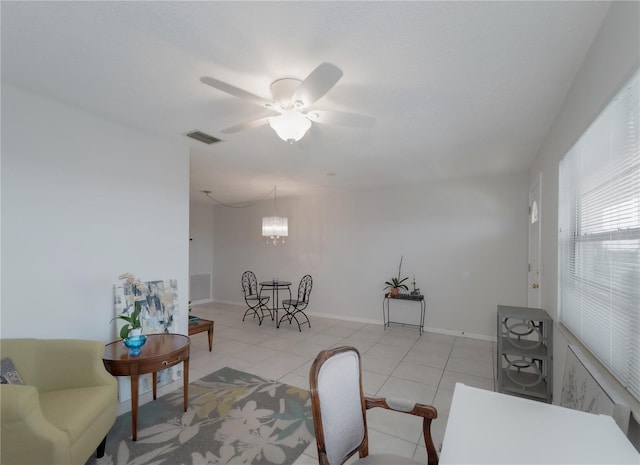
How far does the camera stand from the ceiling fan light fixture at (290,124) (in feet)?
6.31

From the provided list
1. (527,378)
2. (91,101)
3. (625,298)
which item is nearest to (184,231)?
(91,101)

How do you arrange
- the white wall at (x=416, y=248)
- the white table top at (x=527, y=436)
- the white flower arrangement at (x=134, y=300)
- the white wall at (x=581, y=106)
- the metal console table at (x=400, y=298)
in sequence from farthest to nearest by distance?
1. the metal console table at (x=400, y=298)
2. the white wall at (x=416, y=248)
3. the white flower arrangement at (x=134, y=300)
4. the white wall at (x=581, y=106)
5. the white table top at (x=527, y=436)

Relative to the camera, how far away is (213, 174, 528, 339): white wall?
15.1 feet

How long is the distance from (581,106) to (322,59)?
1600 mm

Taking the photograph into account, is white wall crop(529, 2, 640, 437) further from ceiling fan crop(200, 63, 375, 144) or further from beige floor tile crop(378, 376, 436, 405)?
ceiling fan crop(200, 63, 375, 144)

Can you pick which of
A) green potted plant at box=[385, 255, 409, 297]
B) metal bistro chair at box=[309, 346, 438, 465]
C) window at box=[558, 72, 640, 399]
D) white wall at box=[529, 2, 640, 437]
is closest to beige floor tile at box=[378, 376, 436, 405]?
white wall at box=[529, 2, 640, 437]

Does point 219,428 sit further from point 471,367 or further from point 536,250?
point 536,250

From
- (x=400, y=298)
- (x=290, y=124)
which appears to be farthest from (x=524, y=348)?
(x=290, y=124)

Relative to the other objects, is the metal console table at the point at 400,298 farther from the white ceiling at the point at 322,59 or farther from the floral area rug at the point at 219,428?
the white ceiling at the point at 322,59

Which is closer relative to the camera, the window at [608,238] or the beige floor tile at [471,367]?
the window at [608,238]

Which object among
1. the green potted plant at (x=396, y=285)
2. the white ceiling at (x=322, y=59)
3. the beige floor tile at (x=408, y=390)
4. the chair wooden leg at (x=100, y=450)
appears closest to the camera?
the white ceiling at (x=322, y=59)

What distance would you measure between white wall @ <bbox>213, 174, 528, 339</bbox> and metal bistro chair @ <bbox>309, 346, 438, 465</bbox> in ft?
12.7

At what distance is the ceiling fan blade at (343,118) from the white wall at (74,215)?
1844mm

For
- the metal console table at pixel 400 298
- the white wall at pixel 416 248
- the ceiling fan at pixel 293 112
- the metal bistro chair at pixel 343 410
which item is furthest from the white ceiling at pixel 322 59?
the metal console table at pixel 400 298
